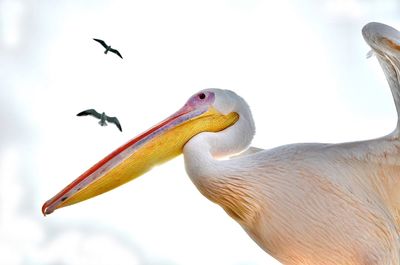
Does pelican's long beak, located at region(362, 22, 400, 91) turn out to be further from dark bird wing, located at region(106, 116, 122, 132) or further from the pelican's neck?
dark bird wing, located at region(106, 116, 122, 132)

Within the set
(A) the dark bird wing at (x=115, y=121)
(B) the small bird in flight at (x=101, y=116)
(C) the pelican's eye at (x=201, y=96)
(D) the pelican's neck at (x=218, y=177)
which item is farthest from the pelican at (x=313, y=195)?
(A) the dark bird wing at (x=115, y=121)

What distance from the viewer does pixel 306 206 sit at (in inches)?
209

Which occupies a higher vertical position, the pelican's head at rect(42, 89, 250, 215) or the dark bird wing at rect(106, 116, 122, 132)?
the dark bird wing at rect(106, 116, 122, 132)

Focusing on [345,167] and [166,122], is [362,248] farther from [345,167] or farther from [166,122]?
[166,122]

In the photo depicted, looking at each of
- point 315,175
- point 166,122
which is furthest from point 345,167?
point 166,122

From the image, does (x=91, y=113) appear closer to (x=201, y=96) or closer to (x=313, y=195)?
(x=201, y=96)

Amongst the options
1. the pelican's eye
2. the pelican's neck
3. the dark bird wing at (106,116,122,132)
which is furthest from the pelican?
the dark bird wing at (106,116,122,132)

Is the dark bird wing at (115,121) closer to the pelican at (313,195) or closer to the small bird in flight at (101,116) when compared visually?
the small bird in flight at (101,116)

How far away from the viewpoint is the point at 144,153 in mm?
5668

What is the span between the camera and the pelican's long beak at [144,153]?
560cm

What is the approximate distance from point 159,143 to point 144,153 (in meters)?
0.14

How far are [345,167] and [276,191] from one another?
0.54 m

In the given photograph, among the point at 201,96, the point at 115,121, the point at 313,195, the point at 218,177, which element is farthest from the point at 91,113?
the point at 313,195

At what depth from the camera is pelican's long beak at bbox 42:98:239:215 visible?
220 inches
